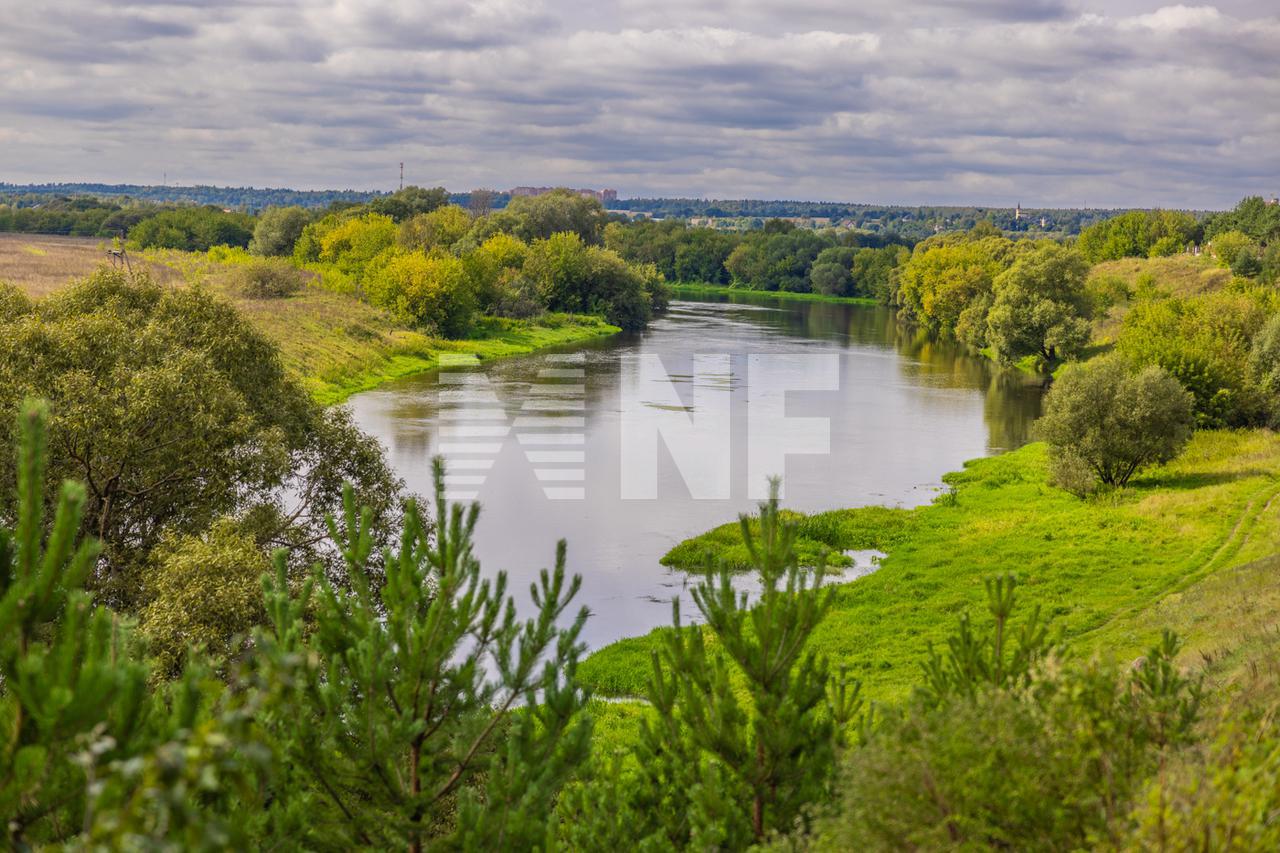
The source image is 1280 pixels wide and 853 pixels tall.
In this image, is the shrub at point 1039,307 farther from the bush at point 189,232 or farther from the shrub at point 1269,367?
the bush at point 189,232

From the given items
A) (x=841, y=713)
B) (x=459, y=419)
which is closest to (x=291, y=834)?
(x=841, y=713)

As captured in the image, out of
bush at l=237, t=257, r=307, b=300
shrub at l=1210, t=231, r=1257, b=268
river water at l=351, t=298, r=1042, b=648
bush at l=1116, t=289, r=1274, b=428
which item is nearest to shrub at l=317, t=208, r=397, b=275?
bush at l=237, t=257, r=307, b=300

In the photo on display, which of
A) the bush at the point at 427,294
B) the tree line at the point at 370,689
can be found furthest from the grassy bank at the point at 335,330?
the tree line at the point at 370,689

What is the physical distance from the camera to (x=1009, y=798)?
6766 millimetres

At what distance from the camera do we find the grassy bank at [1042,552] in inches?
883

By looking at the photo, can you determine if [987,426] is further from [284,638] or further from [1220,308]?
[284,638]

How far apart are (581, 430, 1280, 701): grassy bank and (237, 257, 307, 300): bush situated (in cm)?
5214

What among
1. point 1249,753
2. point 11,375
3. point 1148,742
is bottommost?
point 1148,742

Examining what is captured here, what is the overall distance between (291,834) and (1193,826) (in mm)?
5953

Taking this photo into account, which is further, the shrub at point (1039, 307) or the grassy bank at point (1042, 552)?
the shrub at point (1039, 307)

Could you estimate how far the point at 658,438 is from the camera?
150 feet

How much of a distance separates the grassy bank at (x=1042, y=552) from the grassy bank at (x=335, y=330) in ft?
85.1

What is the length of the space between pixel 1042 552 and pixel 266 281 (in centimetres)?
6103

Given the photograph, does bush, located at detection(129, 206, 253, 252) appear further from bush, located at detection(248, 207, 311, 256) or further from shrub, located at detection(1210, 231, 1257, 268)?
shrub, located at detection(1210, 231, 1257, 268)
